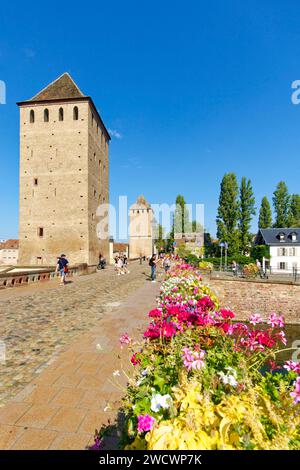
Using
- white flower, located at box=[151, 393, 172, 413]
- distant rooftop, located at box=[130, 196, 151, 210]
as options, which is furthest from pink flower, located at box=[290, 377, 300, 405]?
distant rooftop, located at box=[130, 196, 151, 210]

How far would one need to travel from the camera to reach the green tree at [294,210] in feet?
155

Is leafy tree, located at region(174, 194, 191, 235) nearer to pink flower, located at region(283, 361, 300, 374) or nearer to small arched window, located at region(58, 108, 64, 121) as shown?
small arched window, located at region(58, 108, 64, 121)

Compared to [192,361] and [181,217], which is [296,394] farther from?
[181,217]

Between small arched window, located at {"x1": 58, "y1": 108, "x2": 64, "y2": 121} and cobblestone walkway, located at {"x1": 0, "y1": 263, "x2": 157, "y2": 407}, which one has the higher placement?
small arched window, located at {"x1": 58, "y1": 108, "x2": 64, "y2": 121}

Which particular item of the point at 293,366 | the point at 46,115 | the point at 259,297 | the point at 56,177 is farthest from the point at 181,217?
the point at 293,366

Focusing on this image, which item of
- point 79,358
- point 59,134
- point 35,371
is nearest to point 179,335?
point 79,358

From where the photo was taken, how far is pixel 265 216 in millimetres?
49625

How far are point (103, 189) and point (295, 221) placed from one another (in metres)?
37.3

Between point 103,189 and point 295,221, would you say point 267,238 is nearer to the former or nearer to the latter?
point 295,221

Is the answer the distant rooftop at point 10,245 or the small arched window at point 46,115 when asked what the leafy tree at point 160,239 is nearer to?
the distant rooftop at point 10,245

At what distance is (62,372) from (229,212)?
39399 mm

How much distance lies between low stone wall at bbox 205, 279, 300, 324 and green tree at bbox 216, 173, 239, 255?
57.9ft

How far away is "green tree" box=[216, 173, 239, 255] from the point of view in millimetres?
38469

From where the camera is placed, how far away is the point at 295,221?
155 ft
